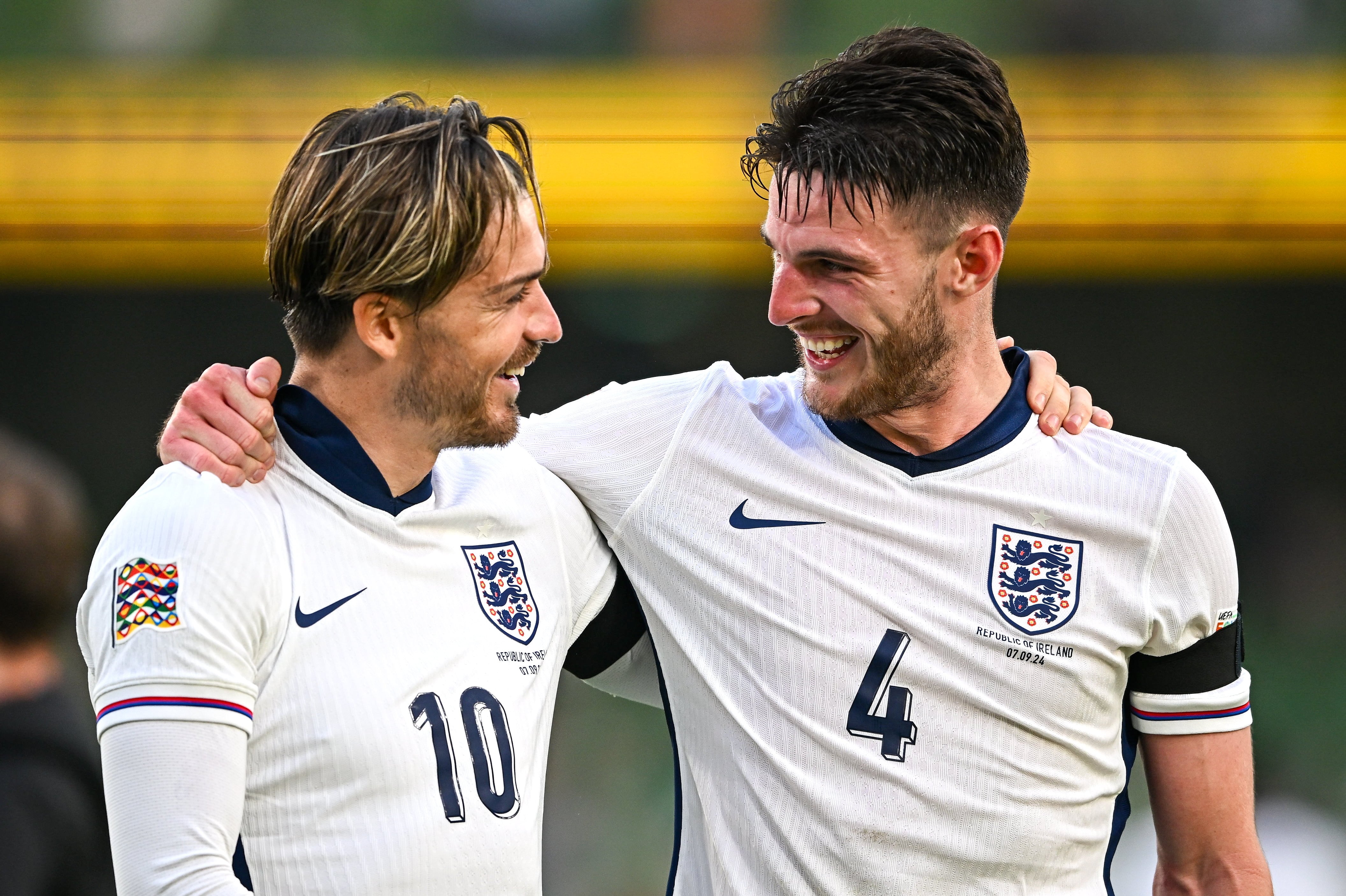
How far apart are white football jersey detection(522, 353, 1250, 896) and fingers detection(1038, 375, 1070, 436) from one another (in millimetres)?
21

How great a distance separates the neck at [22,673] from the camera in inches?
90.4

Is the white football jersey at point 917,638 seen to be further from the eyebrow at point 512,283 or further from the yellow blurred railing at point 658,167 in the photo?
the yellow blurred railing at point 658,167

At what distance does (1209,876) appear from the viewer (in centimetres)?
253

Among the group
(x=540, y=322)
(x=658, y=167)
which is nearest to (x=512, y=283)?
(x=540, y=322)

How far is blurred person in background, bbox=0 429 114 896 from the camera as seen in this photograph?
7.09 ft

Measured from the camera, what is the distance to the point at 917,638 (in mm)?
2447

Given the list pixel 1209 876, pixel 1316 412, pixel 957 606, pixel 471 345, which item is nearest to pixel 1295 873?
pixel 1316 412

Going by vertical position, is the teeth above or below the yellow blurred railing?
below

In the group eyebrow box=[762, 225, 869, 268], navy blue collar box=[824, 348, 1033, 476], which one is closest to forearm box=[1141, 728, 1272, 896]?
navy blue collar box=[824, 348, 1033, 476]

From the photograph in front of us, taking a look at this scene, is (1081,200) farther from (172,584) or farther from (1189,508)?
(172,584)

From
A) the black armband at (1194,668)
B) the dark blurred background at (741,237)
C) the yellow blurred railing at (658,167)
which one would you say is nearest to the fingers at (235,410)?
the black armband at (1194,668)

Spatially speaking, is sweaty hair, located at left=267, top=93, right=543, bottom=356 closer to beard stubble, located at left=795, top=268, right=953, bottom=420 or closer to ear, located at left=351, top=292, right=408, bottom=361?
ear, located at left=351, top=292, right=408, bottom=361

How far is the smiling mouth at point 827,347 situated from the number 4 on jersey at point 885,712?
52 centimetres

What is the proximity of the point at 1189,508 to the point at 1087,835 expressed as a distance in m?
0.56
